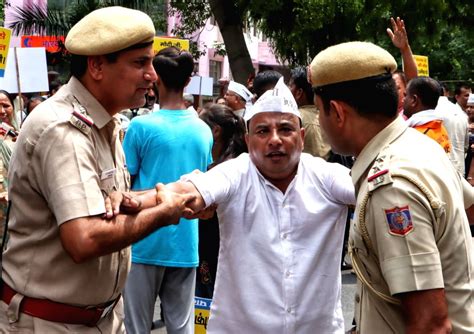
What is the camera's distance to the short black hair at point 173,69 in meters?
5.72

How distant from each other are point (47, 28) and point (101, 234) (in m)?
21.2

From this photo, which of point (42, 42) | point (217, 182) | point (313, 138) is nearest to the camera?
point (217, 182)

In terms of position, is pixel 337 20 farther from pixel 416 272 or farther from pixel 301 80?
pixel 416 272

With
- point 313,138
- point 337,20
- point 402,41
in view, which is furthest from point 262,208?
point 337,20

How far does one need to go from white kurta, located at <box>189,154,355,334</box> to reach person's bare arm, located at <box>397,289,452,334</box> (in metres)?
1.03

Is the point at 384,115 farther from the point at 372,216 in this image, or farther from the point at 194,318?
the point at 194,318

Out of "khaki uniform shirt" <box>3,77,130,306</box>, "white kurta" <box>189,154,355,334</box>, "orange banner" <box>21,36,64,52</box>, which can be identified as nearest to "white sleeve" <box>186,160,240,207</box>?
"white kurta" <box>189,154,355,334</box>

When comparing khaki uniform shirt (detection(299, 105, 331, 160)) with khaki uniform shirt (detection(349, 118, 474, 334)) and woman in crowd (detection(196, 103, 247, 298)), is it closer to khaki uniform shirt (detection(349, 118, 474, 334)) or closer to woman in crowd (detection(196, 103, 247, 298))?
woman in crowd (detection(196, 103, 247, 298))

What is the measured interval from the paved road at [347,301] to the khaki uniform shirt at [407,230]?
4.71 m

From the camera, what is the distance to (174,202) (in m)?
3.35

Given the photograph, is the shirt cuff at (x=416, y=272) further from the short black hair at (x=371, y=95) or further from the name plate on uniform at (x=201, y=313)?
the name plate on uniform at (x=201, y=313)

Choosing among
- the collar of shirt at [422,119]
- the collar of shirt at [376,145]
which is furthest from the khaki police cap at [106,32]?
the collar of shirt at [422,119]

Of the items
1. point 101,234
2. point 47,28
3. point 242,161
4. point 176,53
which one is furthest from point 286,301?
point 47,28

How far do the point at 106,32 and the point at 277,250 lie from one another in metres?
1.12
